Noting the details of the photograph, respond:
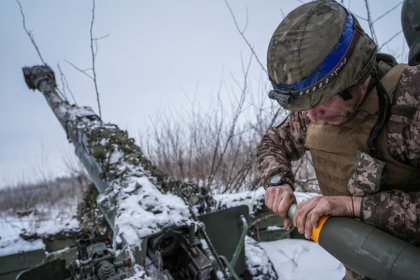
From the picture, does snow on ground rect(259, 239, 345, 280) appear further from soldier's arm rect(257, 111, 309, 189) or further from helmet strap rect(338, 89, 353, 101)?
helmet strap rect(338, 89, 353, 101)

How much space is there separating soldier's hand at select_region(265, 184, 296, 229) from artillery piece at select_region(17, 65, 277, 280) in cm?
80

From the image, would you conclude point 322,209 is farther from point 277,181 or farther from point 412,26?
point 412,26

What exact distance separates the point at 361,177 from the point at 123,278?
1.40m

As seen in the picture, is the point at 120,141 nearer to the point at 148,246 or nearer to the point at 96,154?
the point at 96,154

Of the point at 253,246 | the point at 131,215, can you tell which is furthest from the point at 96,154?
the point at 253,246

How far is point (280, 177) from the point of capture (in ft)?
5.11

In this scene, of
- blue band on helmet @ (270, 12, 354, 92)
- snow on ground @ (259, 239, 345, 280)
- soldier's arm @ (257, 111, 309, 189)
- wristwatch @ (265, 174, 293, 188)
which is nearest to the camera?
blue band on helmet @ (270, 12, 354, 92)

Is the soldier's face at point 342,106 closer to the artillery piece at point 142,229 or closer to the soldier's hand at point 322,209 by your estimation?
the soldier's hand at point 322,209

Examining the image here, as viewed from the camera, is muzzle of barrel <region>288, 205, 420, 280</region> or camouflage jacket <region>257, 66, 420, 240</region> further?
camouflage jacket <region>257, 66, 420, 240</region>

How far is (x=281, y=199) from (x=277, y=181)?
0.56ft

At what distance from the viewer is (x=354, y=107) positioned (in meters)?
1.32

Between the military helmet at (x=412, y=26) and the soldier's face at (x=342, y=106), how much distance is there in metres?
0.20

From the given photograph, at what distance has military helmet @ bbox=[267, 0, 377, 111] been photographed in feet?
3.96

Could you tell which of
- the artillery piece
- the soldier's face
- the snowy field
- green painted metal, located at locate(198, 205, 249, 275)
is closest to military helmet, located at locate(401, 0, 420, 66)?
the soldier's face
